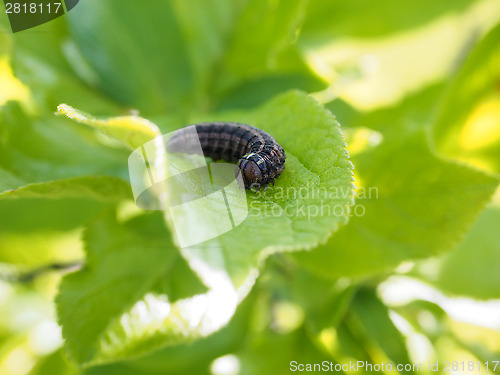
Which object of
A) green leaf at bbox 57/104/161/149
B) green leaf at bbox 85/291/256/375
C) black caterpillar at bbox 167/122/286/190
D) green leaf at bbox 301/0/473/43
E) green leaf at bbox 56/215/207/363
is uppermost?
green leaf at bbox 57/104/161/149

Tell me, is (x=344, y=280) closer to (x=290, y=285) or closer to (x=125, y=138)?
(x=290, y=285)

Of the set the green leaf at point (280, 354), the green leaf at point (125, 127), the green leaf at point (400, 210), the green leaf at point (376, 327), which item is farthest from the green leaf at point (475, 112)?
the green leaf at point (125, 127)

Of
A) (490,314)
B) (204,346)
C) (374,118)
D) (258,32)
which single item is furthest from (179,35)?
(490,314)

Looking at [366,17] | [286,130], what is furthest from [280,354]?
[366,17]

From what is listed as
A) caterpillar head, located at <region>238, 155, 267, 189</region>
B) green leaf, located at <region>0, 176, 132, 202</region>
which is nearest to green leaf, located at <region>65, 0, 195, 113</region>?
caterpillar head, located at <region>238, 155, 267, 189</region>

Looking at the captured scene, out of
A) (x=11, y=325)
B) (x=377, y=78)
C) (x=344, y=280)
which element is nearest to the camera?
(x=344, y=280)

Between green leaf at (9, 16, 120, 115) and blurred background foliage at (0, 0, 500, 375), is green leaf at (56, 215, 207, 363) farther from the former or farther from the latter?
green leaf at (9, 16, 120, 115)
